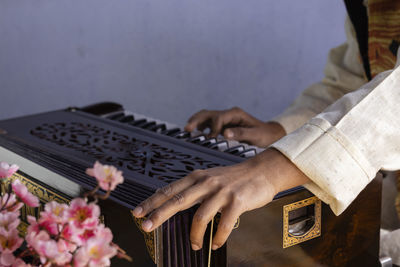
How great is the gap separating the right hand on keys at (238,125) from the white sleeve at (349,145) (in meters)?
0.72

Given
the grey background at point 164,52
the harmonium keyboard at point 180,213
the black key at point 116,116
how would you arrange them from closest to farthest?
the harmonium keyboard at point 180,213, the black key at point 116,116, the grey background at point 164,52

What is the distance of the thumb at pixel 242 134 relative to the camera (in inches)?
64.5

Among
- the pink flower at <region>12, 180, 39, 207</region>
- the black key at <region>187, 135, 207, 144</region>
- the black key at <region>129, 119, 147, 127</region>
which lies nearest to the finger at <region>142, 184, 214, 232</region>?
the pink flower at <region>12, 180, 39, 207</region>

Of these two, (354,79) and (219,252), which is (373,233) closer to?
(219,252)

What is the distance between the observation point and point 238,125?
1810mm

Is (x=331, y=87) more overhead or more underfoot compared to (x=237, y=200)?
more underfoot

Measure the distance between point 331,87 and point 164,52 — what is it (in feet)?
3.63

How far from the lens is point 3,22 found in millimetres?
2330

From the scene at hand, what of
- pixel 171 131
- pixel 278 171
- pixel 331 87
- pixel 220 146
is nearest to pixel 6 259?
pixel 278 171

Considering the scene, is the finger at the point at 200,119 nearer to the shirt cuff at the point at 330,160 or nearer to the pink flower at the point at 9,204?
the shirt cuff at the point at 330,160

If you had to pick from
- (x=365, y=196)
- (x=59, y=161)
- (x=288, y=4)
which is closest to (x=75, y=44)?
(x=288, y=4)

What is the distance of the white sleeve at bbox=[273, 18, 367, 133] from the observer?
6.18 ft

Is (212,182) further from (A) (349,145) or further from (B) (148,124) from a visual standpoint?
(B) (148,124)

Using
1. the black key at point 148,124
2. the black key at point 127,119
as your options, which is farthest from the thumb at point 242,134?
the black key at point 127,119
